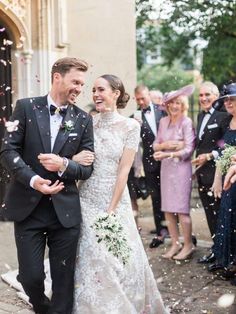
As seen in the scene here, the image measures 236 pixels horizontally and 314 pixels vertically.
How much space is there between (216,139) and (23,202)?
2.82m

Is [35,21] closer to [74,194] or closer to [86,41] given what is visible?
[86,41]

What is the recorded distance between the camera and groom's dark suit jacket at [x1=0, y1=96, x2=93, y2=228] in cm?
347

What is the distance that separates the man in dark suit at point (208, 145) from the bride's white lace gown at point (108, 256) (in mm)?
1825

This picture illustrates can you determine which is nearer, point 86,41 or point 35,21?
point 35,21

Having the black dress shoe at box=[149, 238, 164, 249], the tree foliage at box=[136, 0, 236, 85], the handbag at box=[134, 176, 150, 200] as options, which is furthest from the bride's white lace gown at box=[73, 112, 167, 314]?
the tree foliage at box=[136, 0, 236, 85]

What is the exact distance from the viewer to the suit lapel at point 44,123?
3498mm

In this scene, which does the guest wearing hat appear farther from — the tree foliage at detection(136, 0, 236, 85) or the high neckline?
the tree foliage at detection(136, 0, 236, 85)

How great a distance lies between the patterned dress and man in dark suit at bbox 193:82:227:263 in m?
0.11

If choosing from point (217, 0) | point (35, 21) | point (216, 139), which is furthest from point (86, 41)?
point (217, 0)

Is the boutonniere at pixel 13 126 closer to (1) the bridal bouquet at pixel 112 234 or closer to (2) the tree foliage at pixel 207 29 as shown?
(1) the bridal bouquet at pixel 112 234

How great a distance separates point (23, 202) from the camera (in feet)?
11.6

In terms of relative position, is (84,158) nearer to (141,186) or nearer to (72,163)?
(72,163)

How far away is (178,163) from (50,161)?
2888 mm

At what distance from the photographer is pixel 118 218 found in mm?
3938
